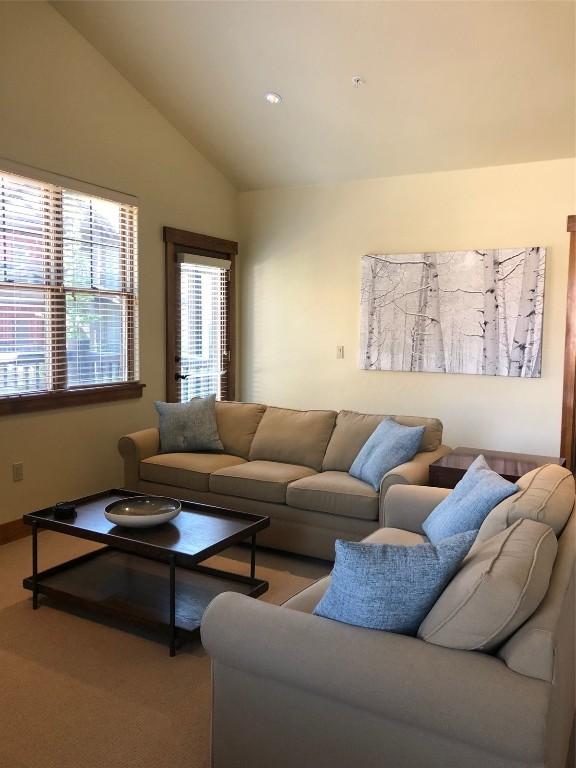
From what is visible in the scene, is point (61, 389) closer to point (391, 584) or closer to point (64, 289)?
point (64, 289)

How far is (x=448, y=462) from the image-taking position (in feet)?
12.6

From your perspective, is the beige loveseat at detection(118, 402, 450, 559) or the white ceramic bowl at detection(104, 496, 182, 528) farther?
the beige loveseat at detection(118, 402, 450, 559)

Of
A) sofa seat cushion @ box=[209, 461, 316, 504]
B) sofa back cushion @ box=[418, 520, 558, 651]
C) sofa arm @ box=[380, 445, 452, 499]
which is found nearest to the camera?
sofa back cushion @ box=[418, 520, 558, 651]

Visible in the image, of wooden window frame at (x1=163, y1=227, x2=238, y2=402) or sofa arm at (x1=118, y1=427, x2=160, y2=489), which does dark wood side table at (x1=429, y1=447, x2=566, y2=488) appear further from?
wooden window frame at (x1=163, y1=227, x2=238, y2=402)

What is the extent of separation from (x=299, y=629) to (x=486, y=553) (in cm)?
57

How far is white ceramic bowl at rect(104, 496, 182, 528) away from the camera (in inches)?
124

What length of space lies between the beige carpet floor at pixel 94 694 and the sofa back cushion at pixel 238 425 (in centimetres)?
142

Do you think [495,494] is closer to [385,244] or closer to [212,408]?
[212,408]

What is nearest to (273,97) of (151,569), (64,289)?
(64,289)

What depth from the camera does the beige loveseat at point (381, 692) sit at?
4.93 feet

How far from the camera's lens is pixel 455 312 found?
5.20 m

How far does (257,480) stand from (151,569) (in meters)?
0.80

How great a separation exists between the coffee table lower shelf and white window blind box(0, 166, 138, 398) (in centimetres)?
129

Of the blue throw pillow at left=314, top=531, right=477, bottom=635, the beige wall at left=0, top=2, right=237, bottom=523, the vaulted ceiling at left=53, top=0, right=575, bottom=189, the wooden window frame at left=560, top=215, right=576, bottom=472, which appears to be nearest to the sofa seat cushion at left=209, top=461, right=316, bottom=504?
the beige wall at left=0, top=2, right=237, bottom=523
